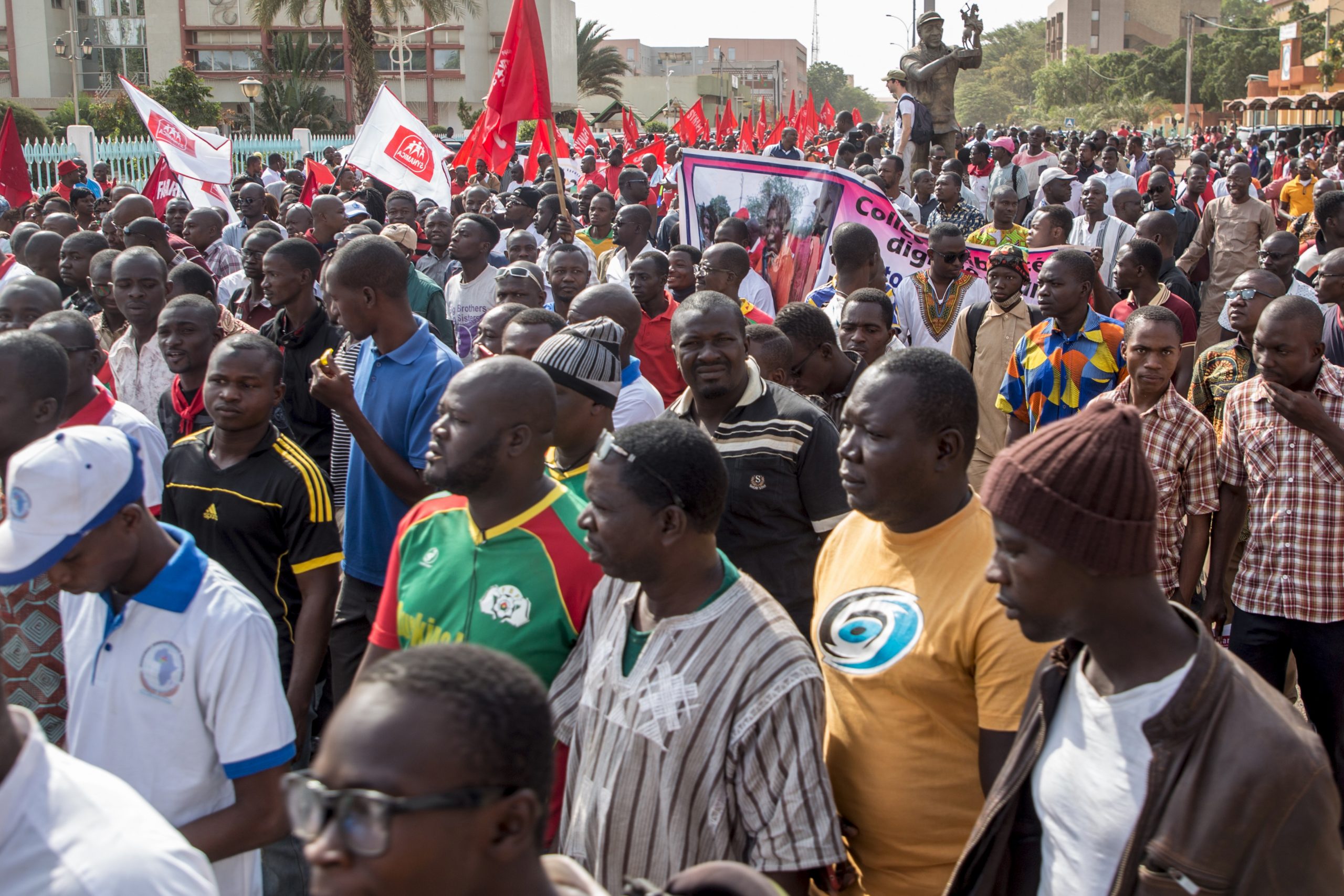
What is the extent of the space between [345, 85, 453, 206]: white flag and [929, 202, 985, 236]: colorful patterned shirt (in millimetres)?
4489

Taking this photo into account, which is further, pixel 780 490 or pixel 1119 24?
pixel 1119 24

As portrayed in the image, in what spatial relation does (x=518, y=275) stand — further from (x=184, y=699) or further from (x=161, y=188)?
(x=161, y=188)

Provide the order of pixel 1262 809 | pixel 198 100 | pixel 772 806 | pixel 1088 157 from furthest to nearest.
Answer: pixel 198 100, pixel 1088 157, pixel 772 806, pixel 1262 809

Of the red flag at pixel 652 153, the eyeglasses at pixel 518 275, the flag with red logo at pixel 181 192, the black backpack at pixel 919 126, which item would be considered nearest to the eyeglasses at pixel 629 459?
the eyeglasses at pixel 518 275

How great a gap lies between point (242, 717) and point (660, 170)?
17.9m

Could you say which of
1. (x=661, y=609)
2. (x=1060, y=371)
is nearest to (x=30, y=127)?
(x=1060, y=371)

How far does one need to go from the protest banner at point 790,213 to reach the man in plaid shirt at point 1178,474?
330cm

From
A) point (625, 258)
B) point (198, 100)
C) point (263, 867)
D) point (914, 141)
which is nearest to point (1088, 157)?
point (914, 141)

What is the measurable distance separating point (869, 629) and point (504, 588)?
81 cm

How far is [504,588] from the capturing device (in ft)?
9.25

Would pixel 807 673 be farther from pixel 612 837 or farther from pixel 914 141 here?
pixel 914 141

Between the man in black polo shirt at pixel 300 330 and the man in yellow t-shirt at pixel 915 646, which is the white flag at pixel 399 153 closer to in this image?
the man in black polo shirt at pixel 300 330

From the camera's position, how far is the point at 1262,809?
1.86 meters

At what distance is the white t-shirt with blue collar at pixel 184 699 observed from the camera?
2.48 meters
